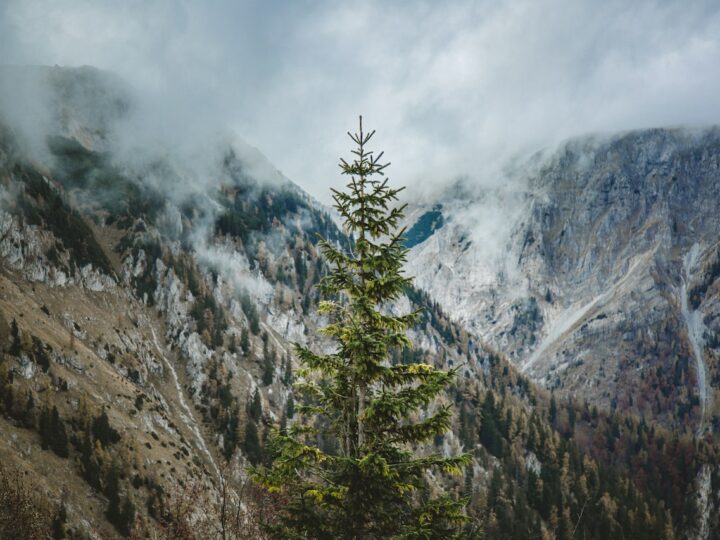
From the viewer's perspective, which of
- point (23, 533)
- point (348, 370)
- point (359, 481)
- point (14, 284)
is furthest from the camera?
Result: point (14, 284)

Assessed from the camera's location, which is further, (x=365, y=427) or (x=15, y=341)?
(x=15, y=341)

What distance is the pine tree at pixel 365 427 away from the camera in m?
13.2

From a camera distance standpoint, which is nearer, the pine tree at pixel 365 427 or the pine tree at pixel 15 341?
the pine tree at pixel 365 427

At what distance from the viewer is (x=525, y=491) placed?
172 meters

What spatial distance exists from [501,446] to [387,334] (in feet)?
665

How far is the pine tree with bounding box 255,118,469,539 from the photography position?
13.2 meters

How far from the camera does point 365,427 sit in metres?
14.1

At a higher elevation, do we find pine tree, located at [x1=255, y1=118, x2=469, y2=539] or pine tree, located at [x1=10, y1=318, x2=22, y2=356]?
pine tree, located at [x1=10, y1=318, x2=22, y2=356]

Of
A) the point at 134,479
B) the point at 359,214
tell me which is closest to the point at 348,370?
the point at 359,214

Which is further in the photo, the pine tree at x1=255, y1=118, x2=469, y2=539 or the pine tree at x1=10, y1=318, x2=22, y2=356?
the pine tree at x1=10, y1=318, x2=22, y2=356

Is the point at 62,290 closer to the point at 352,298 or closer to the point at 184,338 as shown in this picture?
the point at 184,338

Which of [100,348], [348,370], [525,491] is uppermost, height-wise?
[100,348]

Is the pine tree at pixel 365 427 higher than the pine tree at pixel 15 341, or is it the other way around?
the pine tree at pixel 15 341

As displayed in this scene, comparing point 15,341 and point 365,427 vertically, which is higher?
point 15,341
